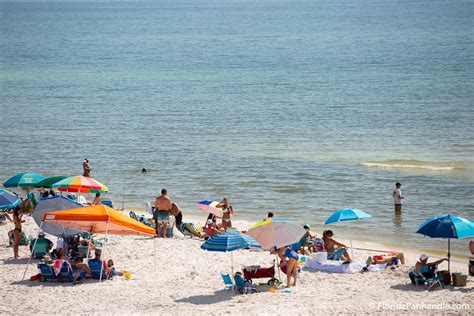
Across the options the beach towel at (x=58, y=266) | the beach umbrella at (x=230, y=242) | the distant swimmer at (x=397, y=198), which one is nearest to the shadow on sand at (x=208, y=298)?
the beach umbrella at (x=230, y=242)

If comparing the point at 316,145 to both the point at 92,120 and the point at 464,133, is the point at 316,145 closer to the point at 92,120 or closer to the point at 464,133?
the point at 464,133

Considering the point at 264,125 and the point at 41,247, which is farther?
the point at 264,125

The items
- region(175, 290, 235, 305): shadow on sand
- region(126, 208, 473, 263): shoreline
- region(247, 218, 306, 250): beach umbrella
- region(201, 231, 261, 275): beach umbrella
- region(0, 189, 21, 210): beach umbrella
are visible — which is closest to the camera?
region(175, 290, 235, 305): shadow on sand

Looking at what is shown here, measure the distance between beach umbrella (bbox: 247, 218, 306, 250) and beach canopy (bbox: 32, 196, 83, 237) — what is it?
4.41 metres

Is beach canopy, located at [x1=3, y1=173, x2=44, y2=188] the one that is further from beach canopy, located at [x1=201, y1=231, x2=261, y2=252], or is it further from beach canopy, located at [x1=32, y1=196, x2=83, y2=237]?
beach canopy, located at [x1=201, y1=231, x2=261, y2=252]

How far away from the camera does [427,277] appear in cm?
1609

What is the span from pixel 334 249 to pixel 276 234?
8.15ft

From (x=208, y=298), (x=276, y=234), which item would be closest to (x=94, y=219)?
(x=208, y=298)

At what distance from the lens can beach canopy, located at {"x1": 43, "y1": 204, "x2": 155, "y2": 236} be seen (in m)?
16.2

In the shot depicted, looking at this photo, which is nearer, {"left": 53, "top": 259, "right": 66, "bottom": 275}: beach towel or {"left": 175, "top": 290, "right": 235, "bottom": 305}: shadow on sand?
{"left": 175, "top": 290, "right": 235, "bottom": 305}: shadow on sand

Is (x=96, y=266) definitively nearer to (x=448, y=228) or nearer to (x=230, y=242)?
(x=230, y=242)

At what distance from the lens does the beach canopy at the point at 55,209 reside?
1794 centimetres

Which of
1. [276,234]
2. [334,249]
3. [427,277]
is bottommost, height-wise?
[427,277]

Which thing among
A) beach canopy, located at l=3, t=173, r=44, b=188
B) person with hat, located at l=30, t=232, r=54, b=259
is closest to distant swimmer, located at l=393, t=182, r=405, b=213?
beach canopy, located at l=3, t=173, r=44, b=188
